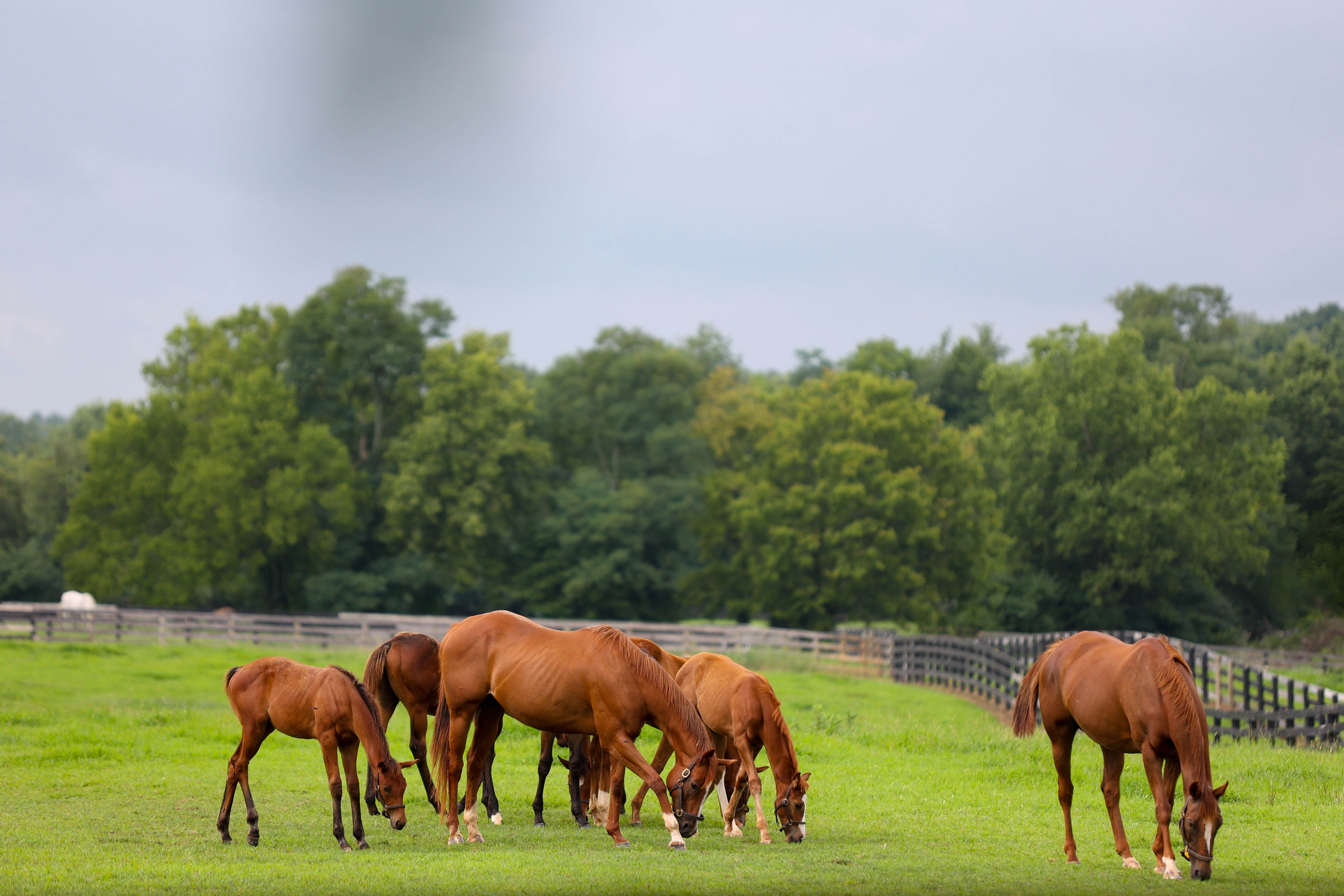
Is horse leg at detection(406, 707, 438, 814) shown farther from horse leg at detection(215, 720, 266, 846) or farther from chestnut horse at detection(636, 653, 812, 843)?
chestnut horse at detection(636, 653, 812, 843)

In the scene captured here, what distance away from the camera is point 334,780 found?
7.90 m

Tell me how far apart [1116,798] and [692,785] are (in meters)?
2.88

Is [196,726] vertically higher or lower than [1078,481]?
lower

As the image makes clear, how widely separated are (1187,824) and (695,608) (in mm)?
42504

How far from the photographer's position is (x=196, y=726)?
15719mm

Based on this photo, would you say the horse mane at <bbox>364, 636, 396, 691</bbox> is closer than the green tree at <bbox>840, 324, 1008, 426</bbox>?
Yes

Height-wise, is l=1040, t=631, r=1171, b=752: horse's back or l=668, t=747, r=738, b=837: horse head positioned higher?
l=1040, t=631, r=1171, b=752: horse's back

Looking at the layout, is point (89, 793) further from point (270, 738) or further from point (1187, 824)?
point (1187, 824)

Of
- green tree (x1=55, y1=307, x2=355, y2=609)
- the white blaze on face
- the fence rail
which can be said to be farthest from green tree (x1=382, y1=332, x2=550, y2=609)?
the white blaze on face

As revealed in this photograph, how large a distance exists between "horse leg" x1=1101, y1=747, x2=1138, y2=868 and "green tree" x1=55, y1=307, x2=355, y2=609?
37.8 metres

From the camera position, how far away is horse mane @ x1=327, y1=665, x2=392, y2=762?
783 centimetres

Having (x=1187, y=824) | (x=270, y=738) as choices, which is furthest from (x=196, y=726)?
(x=1187, y=824)

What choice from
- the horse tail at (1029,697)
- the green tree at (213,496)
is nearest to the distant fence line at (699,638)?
the green tree at (213,496)

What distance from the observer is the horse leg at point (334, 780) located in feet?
25.6
